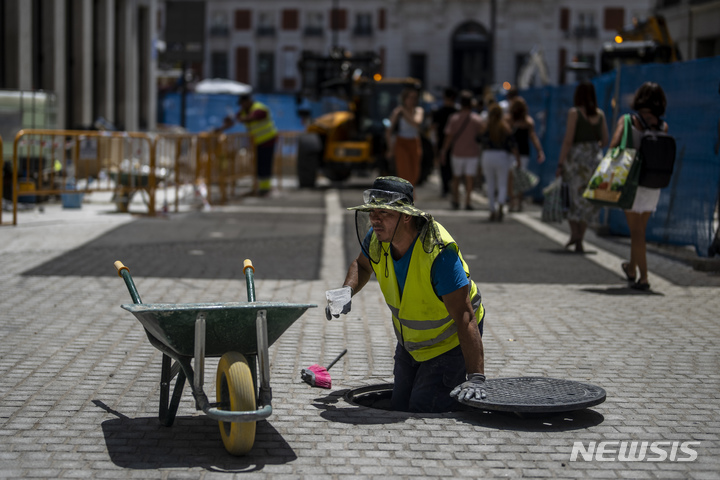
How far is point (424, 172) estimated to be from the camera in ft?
78.2

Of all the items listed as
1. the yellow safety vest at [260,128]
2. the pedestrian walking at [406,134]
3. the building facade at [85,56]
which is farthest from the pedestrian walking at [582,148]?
the building facade at [85,56]

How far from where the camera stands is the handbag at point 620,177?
892 cm

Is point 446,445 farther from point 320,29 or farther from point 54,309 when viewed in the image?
point 320,29

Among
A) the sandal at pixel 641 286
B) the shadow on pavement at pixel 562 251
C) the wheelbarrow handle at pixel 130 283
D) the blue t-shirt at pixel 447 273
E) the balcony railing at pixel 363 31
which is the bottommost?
the shadow on pavement at pixel 562 251

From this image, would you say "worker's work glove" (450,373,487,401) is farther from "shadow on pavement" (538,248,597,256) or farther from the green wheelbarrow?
"shadow on pavement" (538,248,597,256)

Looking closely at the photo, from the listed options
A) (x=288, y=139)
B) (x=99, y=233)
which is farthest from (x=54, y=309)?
(x=288, y=139)

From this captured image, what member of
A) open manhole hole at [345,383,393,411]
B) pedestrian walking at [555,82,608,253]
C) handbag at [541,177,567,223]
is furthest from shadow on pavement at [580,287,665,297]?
open manhole hole at [345,383,393,411]

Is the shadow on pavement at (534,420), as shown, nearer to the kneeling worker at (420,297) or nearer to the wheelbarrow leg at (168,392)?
the kneeling worker at (420,297)

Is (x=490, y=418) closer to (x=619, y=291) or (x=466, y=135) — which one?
(x=619, y=291)

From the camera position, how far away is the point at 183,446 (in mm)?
4656

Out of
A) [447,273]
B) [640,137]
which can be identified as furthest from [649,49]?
[447,273]

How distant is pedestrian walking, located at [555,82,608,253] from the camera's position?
11.4 meters

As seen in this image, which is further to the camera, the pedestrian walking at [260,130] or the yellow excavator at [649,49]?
the yellow excavator at [649,49]

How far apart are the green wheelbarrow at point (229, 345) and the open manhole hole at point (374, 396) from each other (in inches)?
39.4
